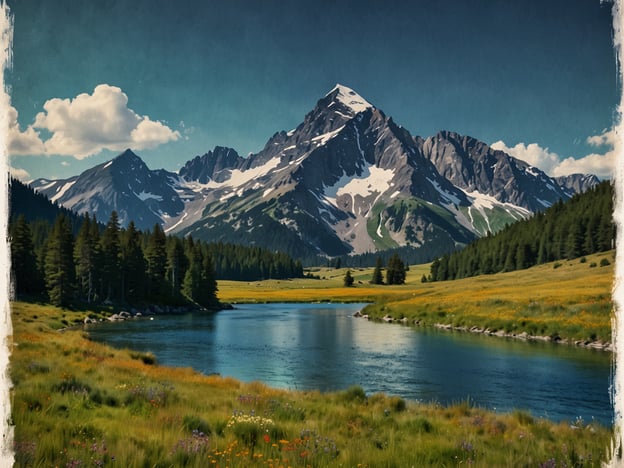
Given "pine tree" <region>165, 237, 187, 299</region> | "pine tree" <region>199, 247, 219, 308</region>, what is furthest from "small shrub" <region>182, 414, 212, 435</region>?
"pine tree" <region>165, 237, 187, 299</region>

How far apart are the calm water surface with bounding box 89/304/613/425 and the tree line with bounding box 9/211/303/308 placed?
63.2ft

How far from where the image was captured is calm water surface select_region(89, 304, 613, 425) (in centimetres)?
2964

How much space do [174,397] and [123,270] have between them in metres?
88.7

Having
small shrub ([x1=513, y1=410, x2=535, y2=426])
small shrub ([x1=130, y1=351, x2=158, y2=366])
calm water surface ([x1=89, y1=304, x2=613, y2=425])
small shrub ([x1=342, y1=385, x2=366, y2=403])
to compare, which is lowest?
calm water surface ([x1=89, y1=304, x2=613, y2=425])

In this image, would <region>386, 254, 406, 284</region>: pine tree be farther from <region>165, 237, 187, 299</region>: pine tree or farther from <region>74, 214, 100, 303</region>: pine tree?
<region>74, 214, 100, 303</region>: pine tree

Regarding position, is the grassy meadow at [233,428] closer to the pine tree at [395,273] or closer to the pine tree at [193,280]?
the pine tree at [193,280]

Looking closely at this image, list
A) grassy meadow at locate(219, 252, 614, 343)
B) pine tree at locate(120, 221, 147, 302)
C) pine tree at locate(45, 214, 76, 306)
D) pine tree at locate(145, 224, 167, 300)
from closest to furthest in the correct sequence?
grassy meadow at locate(219, 252, 614, 343) < pine tree at locate(45, 214, 76, 306) < pine tree at locate(120, 221, 147, 302) < pine tree at locate(145, 224, 167, 300)

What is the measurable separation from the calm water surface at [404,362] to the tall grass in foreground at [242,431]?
40.5 feet

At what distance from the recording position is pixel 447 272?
18188cm

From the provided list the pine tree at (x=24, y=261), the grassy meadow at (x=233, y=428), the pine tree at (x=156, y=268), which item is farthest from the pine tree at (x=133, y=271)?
the grassy meadow at (x=233, y=428)

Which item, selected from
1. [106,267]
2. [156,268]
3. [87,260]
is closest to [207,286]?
[156,268]

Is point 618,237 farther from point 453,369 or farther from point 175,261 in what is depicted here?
point 175,261

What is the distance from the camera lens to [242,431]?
1045cm

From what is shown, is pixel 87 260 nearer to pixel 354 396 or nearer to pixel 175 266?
pixel 175 266
